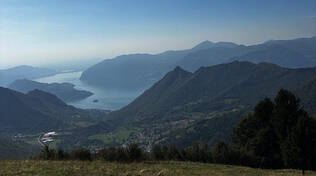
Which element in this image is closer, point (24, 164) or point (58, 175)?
point (58, 175)

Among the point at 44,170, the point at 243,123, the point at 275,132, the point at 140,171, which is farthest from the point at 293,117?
the point at 44,170

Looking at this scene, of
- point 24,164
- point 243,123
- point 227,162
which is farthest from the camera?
point 243,123

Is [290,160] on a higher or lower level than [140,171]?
lower

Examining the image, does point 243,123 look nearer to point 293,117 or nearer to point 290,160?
point 293,117

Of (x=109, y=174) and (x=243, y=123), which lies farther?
(x=243, y=123)

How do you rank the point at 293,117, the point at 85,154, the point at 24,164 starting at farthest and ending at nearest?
the point at 293,117
the point at 85,154
the point at 24,164

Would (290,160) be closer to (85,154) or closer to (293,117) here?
(293,117)

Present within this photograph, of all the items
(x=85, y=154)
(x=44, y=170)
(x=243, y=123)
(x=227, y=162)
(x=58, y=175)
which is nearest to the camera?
(x=58, y=175)

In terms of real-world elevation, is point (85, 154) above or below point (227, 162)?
above

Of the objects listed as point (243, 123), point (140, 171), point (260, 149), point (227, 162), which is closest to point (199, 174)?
point (140, 171)
